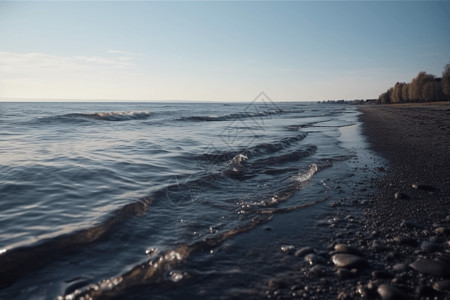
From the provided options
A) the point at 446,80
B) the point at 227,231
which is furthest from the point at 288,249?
the point at 446,80

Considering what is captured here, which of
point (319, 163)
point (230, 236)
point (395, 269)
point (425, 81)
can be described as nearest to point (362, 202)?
point (395, 269)

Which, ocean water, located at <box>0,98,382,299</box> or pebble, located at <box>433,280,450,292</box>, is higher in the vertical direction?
pebble, located at <box>433,280,450,292</box>

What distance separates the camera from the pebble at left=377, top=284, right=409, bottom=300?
2.26 meters

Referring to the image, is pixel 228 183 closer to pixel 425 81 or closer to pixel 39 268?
pixel 39 268

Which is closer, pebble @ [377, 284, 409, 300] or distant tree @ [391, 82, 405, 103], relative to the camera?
pebble @ [377, 284, 409, 300]

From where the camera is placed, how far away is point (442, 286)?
237 cm

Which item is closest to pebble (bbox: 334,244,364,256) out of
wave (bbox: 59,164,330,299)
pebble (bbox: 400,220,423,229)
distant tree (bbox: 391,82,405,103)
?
pebble (bbox: 400,220,423,229)

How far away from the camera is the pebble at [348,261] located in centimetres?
277

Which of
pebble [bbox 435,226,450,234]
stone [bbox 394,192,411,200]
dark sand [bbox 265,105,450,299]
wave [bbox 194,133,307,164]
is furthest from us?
wave [bbox 194,133,307,164]

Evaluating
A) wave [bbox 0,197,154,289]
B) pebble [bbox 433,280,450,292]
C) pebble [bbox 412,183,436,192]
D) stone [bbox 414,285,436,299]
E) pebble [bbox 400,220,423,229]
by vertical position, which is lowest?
wave [bbox 0,197,154,289]

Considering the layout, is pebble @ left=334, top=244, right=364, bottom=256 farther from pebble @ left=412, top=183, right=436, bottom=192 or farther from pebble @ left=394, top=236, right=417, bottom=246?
pebble @ left=412, top=183, right=436, bottom=192

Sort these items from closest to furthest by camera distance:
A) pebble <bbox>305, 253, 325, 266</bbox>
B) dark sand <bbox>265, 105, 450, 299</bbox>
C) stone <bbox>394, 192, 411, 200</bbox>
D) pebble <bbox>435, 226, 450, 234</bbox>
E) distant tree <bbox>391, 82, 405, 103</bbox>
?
dark sand <bbox>265, 105, 450, 299</bbox> < pebble <bbox>305, 253, 325, 266</bbox> < pebble <bbox>435, 226, 450, 234</bbox> < stone <bbox>394, 192, 411, 200</bbox> < distant tree <bbox>391, 82, 405, 103</bbox>

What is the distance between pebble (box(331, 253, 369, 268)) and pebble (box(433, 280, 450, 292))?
58cm

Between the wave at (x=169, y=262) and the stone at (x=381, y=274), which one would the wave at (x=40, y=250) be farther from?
the stone at (x=381, y=274)
